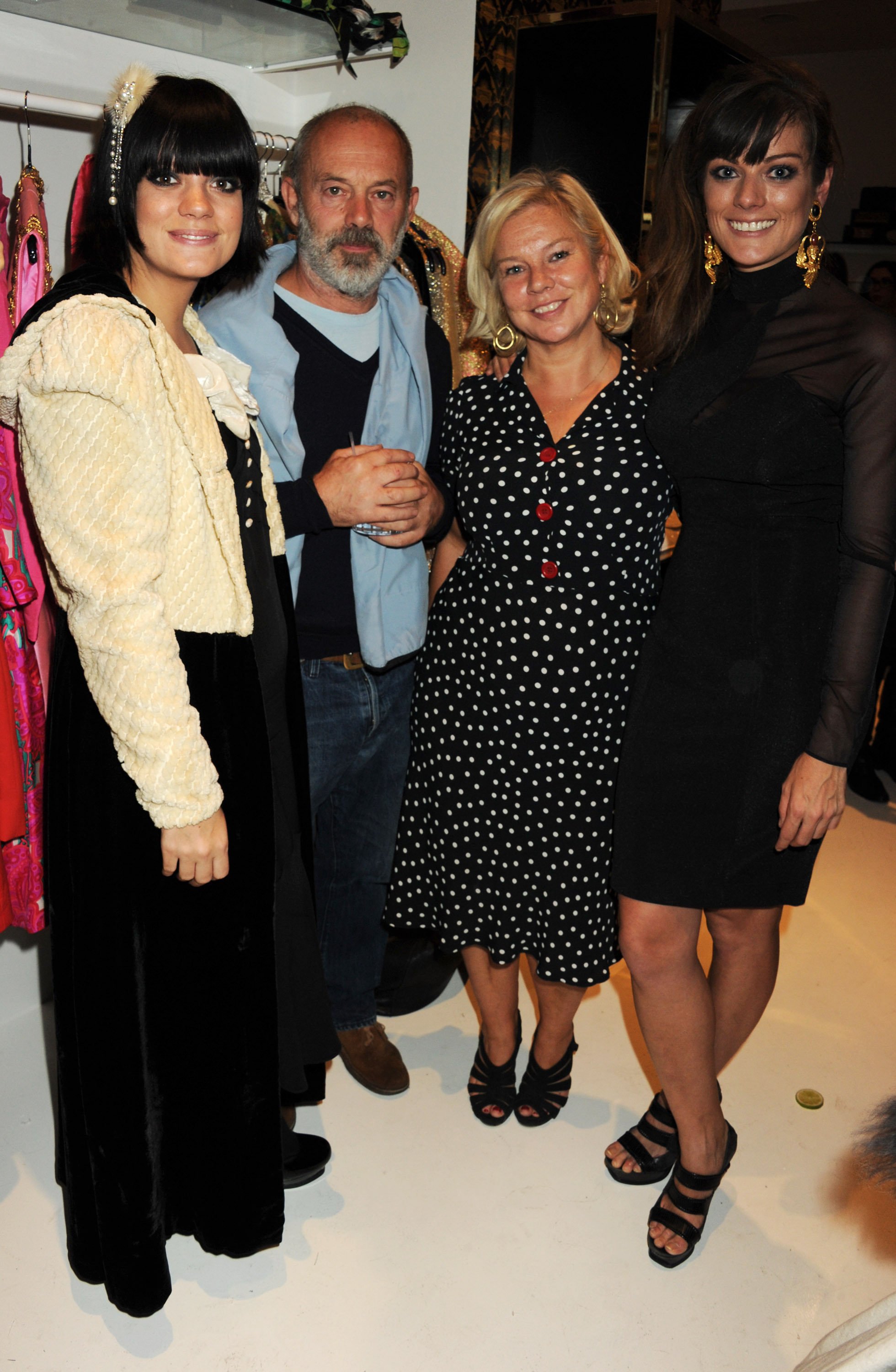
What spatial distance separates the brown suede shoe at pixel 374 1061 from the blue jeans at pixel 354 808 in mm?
25

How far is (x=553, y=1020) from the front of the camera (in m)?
2.19

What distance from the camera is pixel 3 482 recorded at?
5.89ft

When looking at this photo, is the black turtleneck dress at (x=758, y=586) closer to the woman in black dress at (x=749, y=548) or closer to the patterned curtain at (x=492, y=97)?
the woman in black dress at (x=749, y=548)

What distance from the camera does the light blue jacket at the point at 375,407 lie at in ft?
6.12

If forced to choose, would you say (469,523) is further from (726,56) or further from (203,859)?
(726,56)

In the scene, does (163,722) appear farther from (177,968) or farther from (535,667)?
(535,667)

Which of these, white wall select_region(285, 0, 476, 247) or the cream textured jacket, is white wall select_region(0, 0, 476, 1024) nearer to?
white wall select_region(285, 0, 476, 247)

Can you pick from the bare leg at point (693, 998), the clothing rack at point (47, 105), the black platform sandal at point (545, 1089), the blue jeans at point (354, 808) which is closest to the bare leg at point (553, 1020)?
the black platform sandal at point (545, 1089)

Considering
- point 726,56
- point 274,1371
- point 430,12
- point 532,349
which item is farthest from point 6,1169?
point 726,56

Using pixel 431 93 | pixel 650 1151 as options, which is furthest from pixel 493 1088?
pixel 431 93

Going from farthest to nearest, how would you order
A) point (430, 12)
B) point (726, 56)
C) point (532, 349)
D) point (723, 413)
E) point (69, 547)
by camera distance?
point (726, 56), point (430, 12), point (532, 349), point (723, 413), point (69, 547)

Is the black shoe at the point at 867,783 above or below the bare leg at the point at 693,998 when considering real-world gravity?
below

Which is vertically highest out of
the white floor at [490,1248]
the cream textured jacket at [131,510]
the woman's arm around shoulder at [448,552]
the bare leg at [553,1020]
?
the cream textured jacket at [131,510]

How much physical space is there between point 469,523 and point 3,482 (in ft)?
2.66
